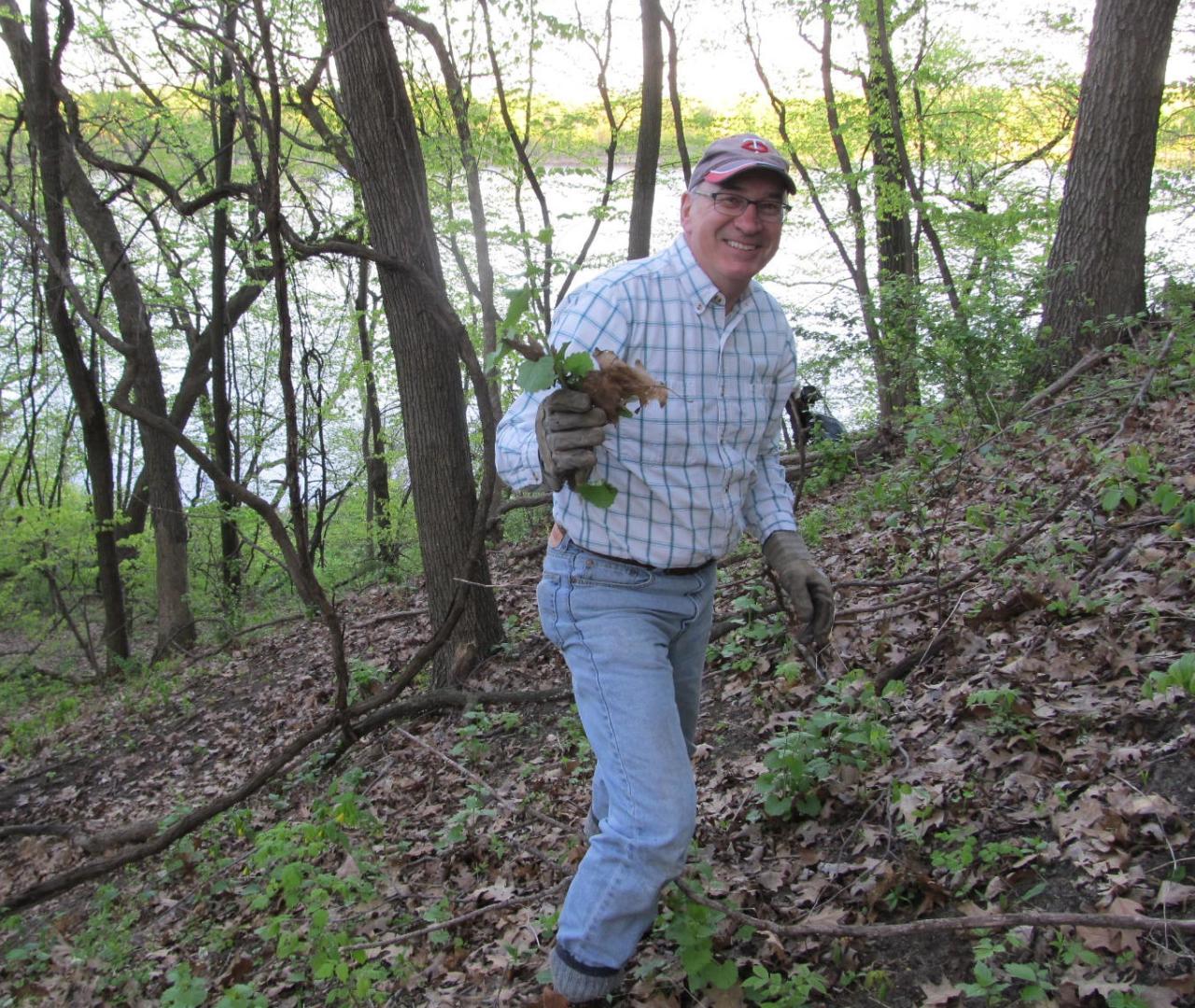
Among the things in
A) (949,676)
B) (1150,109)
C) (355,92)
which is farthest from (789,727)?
(1150,109)

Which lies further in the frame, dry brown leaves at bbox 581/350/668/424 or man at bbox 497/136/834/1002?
man at bbox 497/136/834/1002

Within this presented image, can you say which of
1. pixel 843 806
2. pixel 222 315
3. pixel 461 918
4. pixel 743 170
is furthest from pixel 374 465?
pixel 743 170

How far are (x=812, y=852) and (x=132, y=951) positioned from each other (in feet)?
11.6

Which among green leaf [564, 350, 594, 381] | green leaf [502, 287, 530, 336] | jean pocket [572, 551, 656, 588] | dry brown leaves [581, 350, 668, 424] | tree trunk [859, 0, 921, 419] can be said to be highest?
tree trunk [859, 0, 921, 419]

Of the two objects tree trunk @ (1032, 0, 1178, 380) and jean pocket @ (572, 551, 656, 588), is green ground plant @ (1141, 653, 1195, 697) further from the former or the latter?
tree trunk @ (1032, 0, 1178, 380)

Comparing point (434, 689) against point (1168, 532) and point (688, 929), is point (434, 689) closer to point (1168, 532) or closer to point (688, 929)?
point (688, 929)

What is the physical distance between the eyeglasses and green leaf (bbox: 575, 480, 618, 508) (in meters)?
0.97

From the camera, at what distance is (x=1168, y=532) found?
4.31m

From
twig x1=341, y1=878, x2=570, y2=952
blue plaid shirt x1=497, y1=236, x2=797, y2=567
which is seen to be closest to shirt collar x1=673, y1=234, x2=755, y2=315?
blue plaid shirt x1=497, y1=236, x2=797, y2=567

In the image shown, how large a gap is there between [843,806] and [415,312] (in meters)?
4.59

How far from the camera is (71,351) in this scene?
1161 cm

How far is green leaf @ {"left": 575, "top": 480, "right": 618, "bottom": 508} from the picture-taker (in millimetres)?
2490

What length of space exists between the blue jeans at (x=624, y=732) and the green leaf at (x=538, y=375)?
2.06 feet

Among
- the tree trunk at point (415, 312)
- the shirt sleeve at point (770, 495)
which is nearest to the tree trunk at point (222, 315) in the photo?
the tree trunk at point (415, 312)
